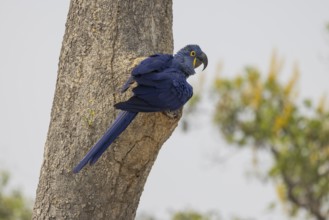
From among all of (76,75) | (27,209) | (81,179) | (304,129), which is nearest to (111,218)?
(81,179)

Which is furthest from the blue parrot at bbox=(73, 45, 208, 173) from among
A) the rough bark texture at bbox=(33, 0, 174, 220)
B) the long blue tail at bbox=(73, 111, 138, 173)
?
the rough bark texture at bbox=(33, 0, 174, 220)

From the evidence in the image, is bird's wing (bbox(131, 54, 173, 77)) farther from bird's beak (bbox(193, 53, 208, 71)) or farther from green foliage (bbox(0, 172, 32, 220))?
green foliage (bbox(0, 172, 32, 220))

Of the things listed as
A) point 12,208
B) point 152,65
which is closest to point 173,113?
point 152,65

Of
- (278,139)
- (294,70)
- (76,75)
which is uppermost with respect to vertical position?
(294,70)

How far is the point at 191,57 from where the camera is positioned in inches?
184

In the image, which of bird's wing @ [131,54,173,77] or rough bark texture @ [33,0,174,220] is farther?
rough bark texture @ [33,0,174,220]

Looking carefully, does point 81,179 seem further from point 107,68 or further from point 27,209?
point 27,209

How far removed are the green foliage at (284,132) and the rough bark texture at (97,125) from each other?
38.0ft

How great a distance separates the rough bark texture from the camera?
13.7ft

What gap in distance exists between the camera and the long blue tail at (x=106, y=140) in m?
3.95

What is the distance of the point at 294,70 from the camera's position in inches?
659

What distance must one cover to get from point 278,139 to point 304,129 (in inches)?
22.4

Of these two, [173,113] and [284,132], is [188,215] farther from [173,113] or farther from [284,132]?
[173,113]

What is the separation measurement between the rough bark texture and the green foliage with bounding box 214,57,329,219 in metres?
11.6
